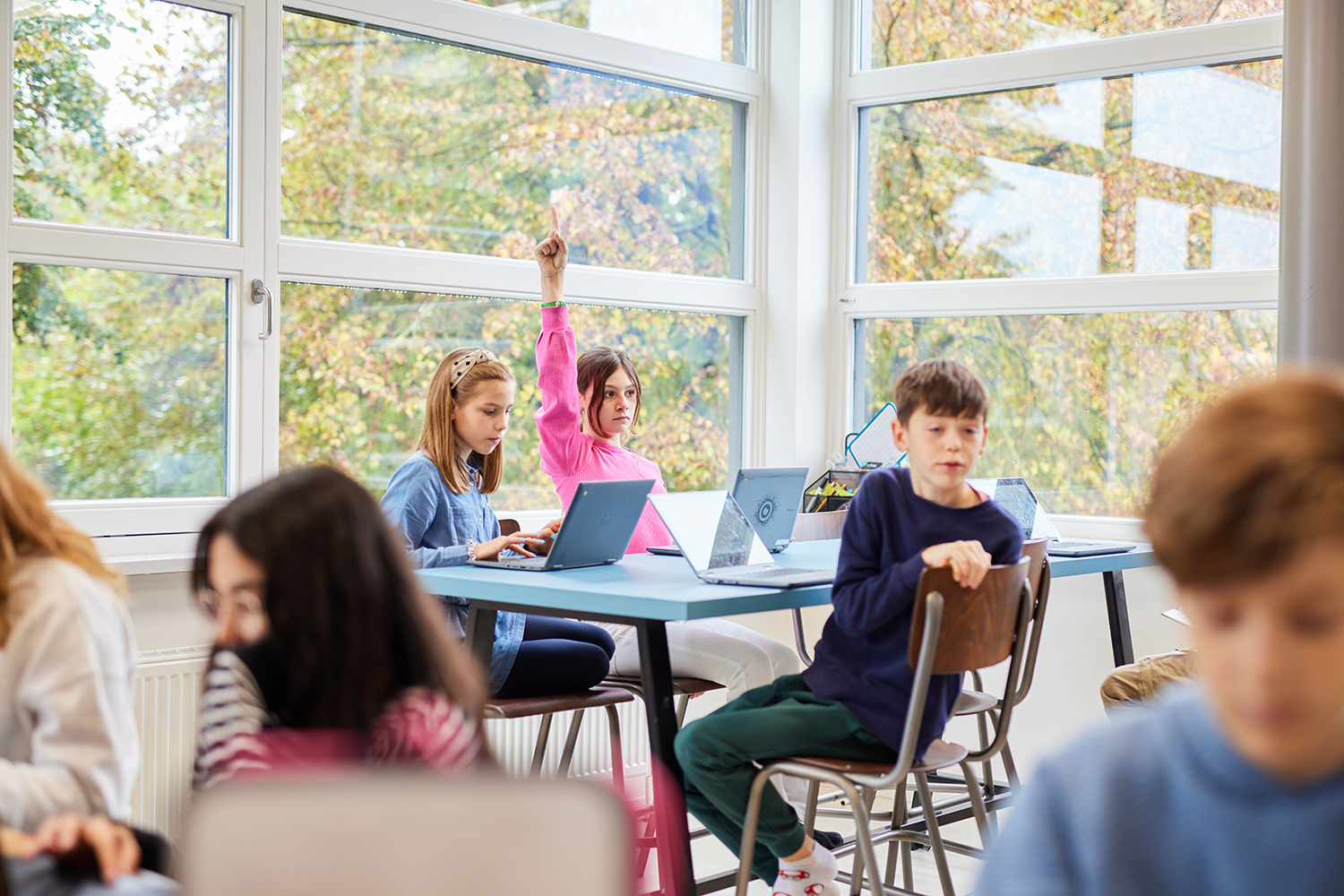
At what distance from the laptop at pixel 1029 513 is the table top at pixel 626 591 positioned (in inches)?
23.6

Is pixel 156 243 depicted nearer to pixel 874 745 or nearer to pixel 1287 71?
pixel 874 745

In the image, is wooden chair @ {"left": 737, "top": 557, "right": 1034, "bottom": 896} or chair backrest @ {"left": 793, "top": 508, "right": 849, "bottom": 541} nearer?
wooden chair @ {"left": 737, "top": 557, "right": 1034, "bottom": 896}

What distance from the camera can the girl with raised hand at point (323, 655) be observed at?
111 cm

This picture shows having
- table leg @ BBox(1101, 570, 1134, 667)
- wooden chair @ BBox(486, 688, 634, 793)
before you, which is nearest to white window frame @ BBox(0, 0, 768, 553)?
wooden chair @ BBox(486, 688, 634, 793)

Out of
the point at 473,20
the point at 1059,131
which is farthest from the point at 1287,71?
the point at 473,20

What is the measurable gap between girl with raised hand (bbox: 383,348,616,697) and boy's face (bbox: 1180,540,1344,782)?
1.93 metres

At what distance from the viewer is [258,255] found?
3229 millimetres

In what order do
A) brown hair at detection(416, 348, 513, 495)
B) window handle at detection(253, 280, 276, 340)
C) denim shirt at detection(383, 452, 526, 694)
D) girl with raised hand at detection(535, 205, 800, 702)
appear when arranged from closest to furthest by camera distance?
1. denim shirt at detection(383, 452, 526, 694)
2. brown hair at detection(416, 348, 513, 495)
3. girl with raised hand at detection(535, 205, 800, 702)
4. window handle at detection(253, 280, 276, 340)

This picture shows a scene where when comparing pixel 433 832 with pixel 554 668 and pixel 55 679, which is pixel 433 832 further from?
pixel 554 668

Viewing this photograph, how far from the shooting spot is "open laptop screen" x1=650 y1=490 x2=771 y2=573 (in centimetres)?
233

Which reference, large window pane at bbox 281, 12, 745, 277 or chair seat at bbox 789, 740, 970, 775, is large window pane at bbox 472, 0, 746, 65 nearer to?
large window pane at bbox 281, 12, 745, 277

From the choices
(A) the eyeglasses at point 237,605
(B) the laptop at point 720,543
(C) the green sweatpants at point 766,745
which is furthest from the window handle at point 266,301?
(A) the eyeglasses at point 237,605

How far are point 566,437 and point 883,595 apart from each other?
123cm

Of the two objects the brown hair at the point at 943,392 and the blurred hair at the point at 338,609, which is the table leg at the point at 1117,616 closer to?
the brown hair at the point at 943,392
